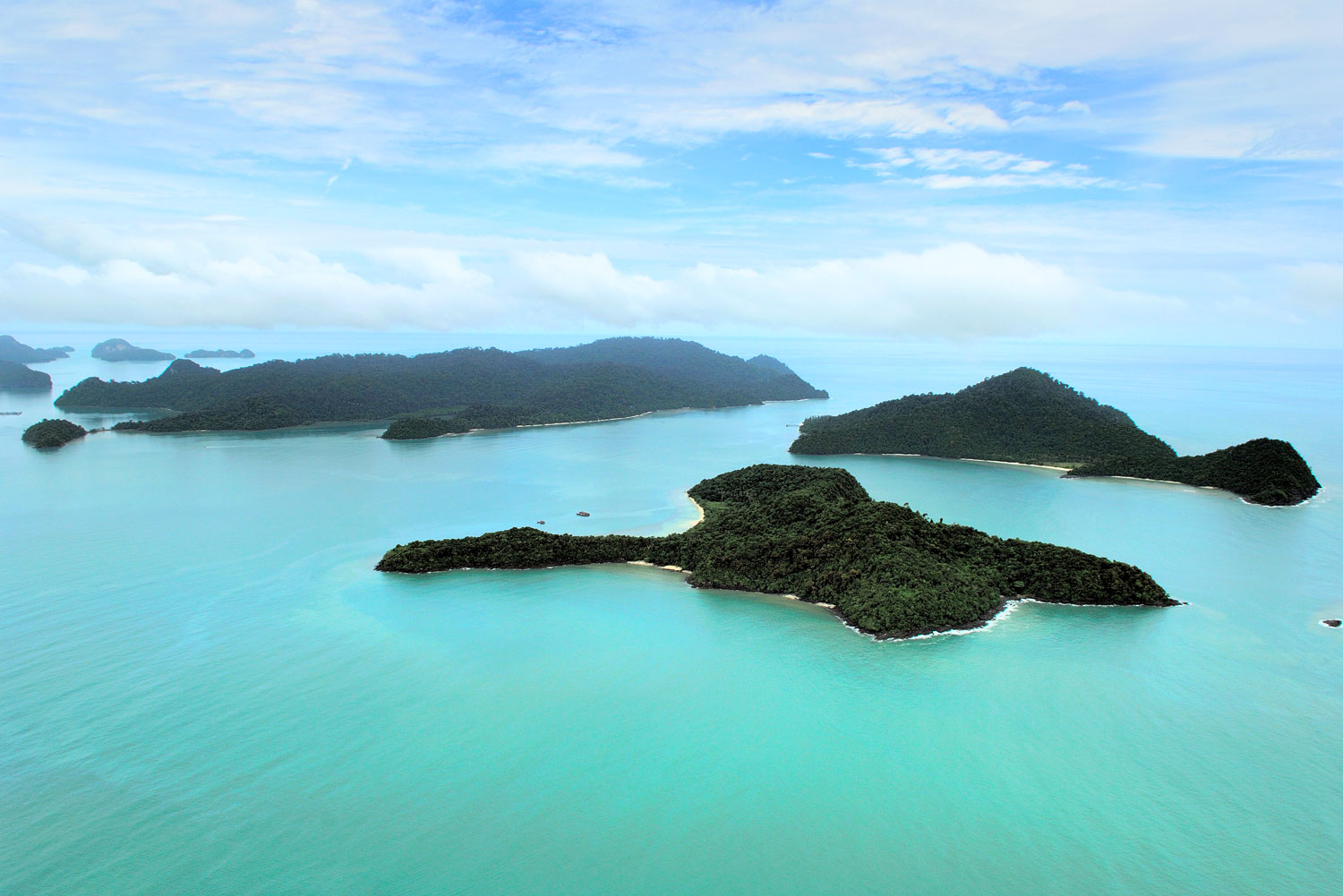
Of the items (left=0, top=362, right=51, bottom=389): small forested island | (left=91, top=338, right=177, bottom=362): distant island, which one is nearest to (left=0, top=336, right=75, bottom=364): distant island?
(left=91, top=338, right=177, bottom=362): distant island

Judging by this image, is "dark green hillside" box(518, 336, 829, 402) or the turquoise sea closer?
the turquoise sea

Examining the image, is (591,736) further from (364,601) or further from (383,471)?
(383,471)

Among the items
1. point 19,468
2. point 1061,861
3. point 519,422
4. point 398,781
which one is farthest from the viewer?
point 519,422

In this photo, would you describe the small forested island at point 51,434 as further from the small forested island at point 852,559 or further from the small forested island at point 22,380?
the small forested island at point 22,380

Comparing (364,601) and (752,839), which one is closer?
(752,839)

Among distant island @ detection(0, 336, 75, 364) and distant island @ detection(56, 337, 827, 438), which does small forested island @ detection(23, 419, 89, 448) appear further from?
distant island @ detection(0, 336, 75, 364)

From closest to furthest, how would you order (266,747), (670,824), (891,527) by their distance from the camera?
1. (670,824)
2. (266,747)
3. (891,527)

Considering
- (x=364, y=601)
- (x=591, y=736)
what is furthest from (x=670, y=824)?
(x=364, y=601)
